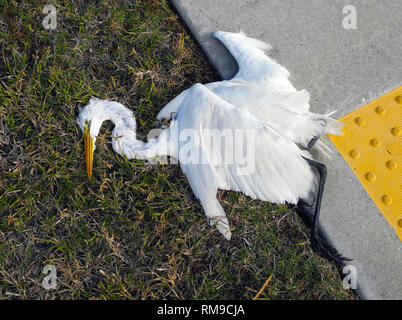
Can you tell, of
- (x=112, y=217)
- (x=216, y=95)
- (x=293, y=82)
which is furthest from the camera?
(x=293, y=82)

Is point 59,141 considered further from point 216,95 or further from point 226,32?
point 226,32

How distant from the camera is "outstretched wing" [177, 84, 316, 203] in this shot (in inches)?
74.6

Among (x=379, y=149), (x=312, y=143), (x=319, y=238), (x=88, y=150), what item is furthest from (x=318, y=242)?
(x=88, y=150)

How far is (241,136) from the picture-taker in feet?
6.23

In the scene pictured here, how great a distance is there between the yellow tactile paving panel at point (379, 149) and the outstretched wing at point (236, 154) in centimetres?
35

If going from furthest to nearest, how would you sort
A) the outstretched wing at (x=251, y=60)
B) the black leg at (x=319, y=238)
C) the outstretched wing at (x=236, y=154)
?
1. the outstretched wing at (x=251, y=60)
2. the black leg at (x=319, y=238)
3. the outstretched wing at (x=236, y=154)

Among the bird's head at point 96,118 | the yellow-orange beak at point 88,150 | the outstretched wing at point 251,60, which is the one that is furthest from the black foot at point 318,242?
Answer: the yellow-orange beak at point 88,150

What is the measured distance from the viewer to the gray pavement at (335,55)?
2109 mm

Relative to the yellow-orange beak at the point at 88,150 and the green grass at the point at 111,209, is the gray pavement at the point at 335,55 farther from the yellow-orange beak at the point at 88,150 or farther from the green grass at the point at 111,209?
the yellow-orange beak at the point at 88,150

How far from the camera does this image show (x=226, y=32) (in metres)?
2.37

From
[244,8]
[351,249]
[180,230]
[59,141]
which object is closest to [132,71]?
[59,141]

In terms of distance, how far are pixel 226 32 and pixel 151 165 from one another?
92cm

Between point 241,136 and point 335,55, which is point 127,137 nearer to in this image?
point 241,136

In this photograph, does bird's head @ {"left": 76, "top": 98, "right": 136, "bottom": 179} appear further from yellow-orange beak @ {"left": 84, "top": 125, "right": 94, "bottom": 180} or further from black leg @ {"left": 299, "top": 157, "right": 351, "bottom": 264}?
black leg @ {"left": 299, "top": 157, "right": 351, "bottom": 264}
